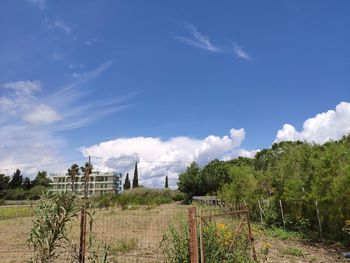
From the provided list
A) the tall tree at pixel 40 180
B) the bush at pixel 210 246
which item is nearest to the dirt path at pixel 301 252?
the bush at pixel 210 246

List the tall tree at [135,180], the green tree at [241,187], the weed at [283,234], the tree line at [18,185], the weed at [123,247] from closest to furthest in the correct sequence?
the weed at [123,247]
the weed at [283,234]
the green tree at [241,187]
the tree line at [18,185]
the tall tree at [135,180]

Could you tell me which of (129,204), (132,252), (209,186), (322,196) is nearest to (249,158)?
(209,186)

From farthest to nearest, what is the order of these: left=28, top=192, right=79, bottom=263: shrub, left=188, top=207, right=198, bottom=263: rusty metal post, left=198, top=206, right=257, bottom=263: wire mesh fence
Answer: left=198, top=206, right=257, bottom=263: wire mesh fence → left=188, top=207, right=198, bottom=263: rusty metal post → left=28, top=192, right=79, bottom=263: shrub

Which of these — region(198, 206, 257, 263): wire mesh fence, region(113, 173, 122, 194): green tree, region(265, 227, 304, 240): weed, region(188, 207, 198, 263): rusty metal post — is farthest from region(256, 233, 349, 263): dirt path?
region(113, 173, 122, 194): green tree

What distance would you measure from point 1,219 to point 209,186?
1368 inches

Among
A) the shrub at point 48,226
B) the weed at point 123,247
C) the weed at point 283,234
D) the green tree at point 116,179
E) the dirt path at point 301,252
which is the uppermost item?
the green tree at point 116,179

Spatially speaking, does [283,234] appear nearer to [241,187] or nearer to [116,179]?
[241,187]

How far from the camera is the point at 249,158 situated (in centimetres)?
5919

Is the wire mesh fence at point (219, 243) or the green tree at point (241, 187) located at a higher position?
the green tree at point (241, 187)

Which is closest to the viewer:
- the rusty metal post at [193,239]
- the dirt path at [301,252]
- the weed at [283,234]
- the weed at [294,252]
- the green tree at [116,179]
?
the rusty metal post at [193,239]

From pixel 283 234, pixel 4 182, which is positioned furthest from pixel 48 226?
pixel 4 182

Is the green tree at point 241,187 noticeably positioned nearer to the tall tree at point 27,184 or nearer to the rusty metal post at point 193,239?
the rusty metal post at point 193,239

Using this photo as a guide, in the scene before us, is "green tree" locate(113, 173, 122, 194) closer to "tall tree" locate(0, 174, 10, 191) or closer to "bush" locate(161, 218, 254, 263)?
"tall tree" locate(0, 174, 10, 191)

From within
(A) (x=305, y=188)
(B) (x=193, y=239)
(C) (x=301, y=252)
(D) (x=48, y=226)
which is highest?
(A) (x=305, y=188)
